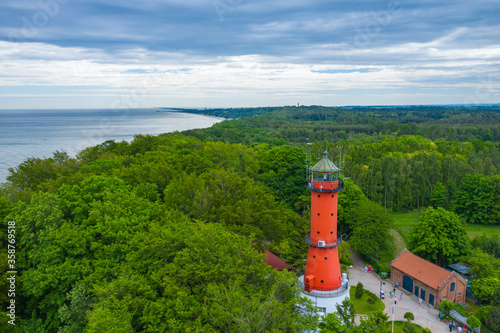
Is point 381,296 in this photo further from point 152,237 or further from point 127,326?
point 127,326

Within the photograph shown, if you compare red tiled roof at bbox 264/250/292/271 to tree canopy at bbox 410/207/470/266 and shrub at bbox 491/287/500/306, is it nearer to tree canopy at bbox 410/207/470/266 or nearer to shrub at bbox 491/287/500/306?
tree canopy at bbox 410/207/470/266

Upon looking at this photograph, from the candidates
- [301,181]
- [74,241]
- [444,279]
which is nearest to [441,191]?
[301,181]

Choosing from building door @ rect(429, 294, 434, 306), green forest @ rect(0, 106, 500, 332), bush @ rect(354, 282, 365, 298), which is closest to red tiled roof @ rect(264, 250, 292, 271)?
green forest @ rect(0, 106, 500, 332)

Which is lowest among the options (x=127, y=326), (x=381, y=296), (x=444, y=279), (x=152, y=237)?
(x=381, y=296)

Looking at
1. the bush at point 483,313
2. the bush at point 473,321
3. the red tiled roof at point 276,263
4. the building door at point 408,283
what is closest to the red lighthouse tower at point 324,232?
the red tiled roof at point 276,263

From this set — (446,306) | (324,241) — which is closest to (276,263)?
(324,241)

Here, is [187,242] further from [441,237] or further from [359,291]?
[441,237]

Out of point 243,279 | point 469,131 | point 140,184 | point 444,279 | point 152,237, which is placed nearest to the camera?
point 243,279

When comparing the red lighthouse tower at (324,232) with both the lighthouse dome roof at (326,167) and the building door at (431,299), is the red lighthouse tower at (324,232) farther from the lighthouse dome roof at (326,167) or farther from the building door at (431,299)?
the building door at (431,299)
